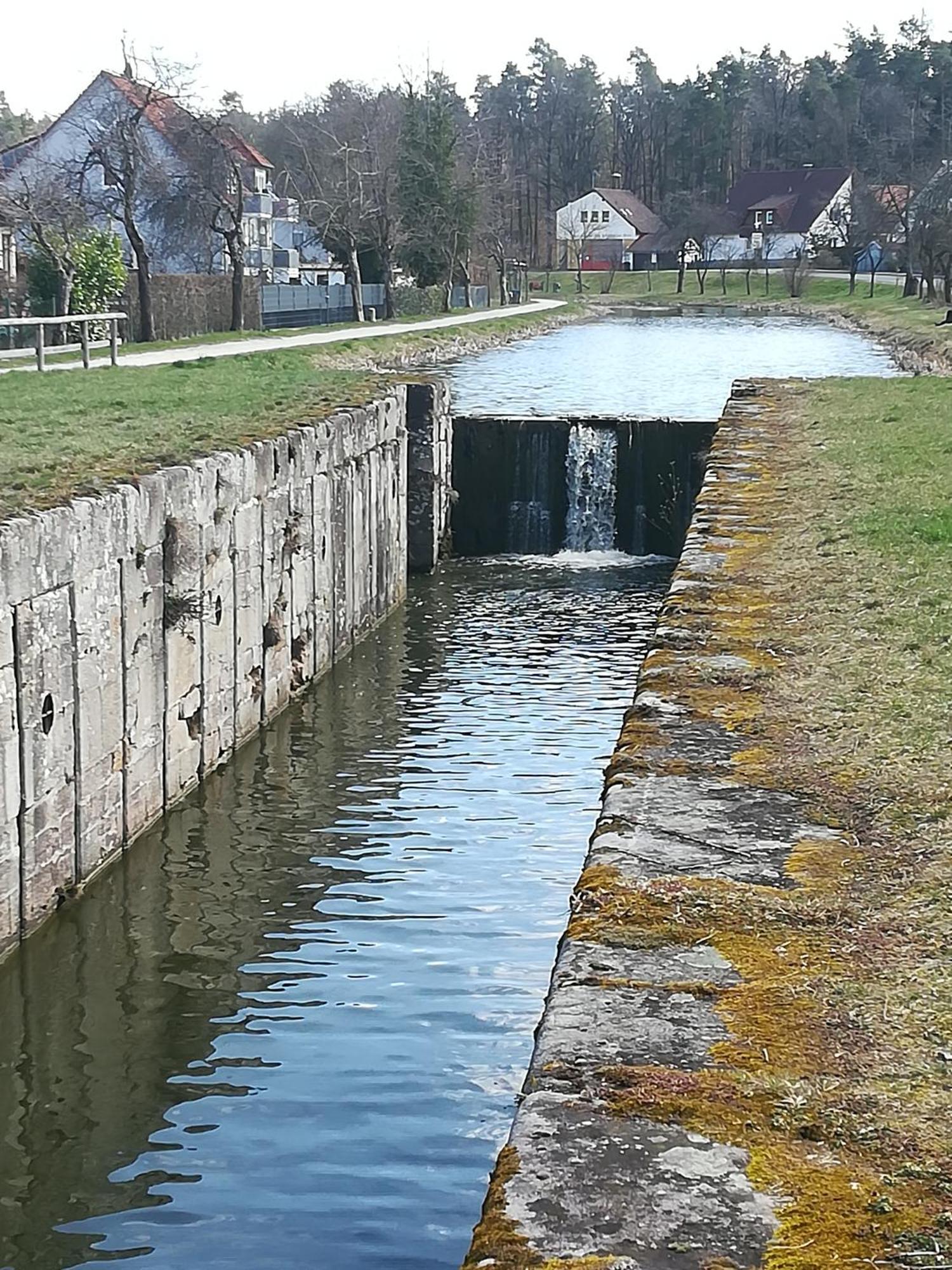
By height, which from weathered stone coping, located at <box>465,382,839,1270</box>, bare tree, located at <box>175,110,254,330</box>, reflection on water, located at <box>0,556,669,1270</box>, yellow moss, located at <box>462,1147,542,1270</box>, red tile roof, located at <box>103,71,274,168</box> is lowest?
reflection on water, located at <box>0,556,669,1270</box>

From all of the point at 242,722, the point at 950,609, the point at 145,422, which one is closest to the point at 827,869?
the point at 950,609

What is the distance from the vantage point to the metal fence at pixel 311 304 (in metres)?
54.3

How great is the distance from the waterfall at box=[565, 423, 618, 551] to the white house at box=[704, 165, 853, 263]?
92.1 m

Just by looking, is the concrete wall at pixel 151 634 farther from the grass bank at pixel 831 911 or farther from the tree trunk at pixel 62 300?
the tree trunk at pixel 62 300

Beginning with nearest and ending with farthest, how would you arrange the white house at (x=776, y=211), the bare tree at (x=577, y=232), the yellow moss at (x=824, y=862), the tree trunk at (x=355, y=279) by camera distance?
the yellow moss at (x=824, y=862), the tree trunk at (x=355, y=279), the white house at (x=776, y=211), the bare tree at (x=577, y=232)

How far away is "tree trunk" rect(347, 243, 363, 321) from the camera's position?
5872 centimetres

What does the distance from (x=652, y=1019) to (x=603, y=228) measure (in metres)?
125

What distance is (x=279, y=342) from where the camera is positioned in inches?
1740

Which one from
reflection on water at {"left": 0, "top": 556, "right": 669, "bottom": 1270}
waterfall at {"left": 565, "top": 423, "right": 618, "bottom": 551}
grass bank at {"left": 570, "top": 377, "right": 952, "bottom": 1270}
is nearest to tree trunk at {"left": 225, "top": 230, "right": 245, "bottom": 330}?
waterfall at {"left": 565, "top": 423, "right": 618, "bottom": 551}

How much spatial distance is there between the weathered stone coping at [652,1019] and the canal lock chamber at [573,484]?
17.7 meters

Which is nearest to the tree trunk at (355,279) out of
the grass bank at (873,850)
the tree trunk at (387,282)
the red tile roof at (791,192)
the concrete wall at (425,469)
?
the tree trunk at (387,282)

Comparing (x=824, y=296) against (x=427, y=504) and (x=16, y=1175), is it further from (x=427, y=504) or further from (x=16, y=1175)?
(x=16, y=1175)

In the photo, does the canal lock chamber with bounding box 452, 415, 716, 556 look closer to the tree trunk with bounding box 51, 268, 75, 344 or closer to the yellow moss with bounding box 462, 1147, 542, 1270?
the tree trunk with bounding box 51, 268, 75, 344

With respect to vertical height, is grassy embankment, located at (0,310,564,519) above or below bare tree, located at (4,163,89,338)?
below
